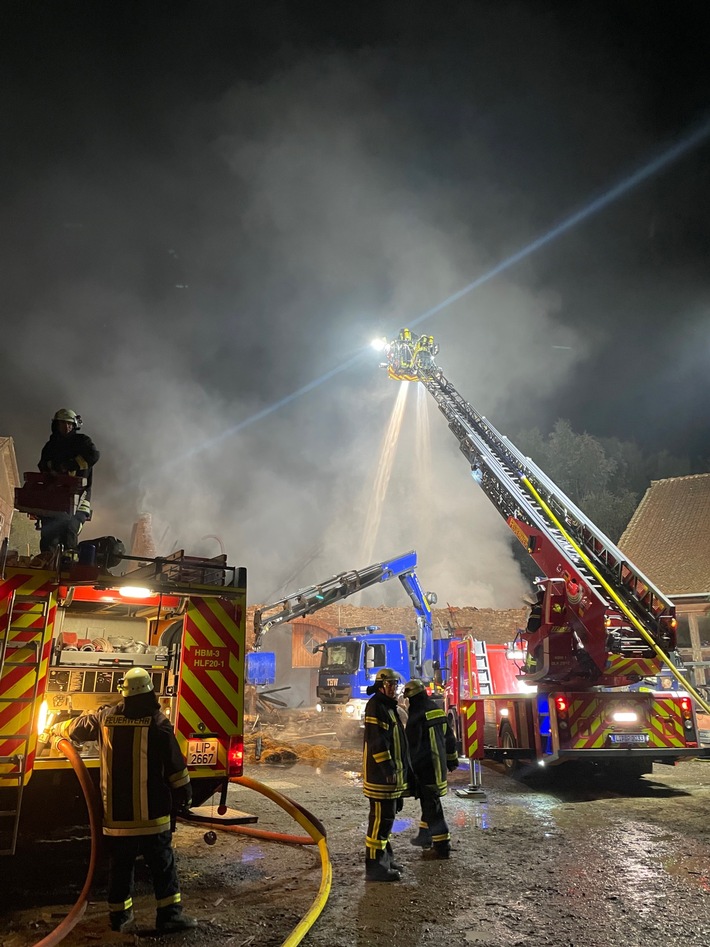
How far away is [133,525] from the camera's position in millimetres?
33812

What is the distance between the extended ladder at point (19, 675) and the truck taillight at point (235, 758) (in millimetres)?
1387

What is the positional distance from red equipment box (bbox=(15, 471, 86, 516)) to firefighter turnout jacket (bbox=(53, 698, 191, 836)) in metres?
2.02

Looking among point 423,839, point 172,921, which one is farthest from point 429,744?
point 172,921

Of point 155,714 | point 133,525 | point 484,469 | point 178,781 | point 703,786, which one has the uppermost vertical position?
point 133,525

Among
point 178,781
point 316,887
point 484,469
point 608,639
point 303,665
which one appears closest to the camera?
point 178,781

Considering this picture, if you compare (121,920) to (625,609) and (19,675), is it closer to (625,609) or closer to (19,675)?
(19,675)

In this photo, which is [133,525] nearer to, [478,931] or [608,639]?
[608,639]

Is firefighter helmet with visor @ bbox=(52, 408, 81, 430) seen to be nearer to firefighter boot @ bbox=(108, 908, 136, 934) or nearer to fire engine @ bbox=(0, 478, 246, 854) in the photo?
fire engine @ bbox=(0, 478, 246, 854)

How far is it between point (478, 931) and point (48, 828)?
285 centimetres

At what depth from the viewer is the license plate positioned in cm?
447

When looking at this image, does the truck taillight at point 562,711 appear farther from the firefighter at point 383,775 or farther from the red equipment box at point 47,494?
the red equipment box at point 47,494

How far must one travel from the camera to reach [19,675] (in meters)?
3.87

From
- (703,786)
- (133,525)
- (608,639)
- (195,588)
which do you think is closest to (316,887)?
(195,588)

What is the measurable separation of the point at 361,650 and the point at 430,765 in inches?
318
